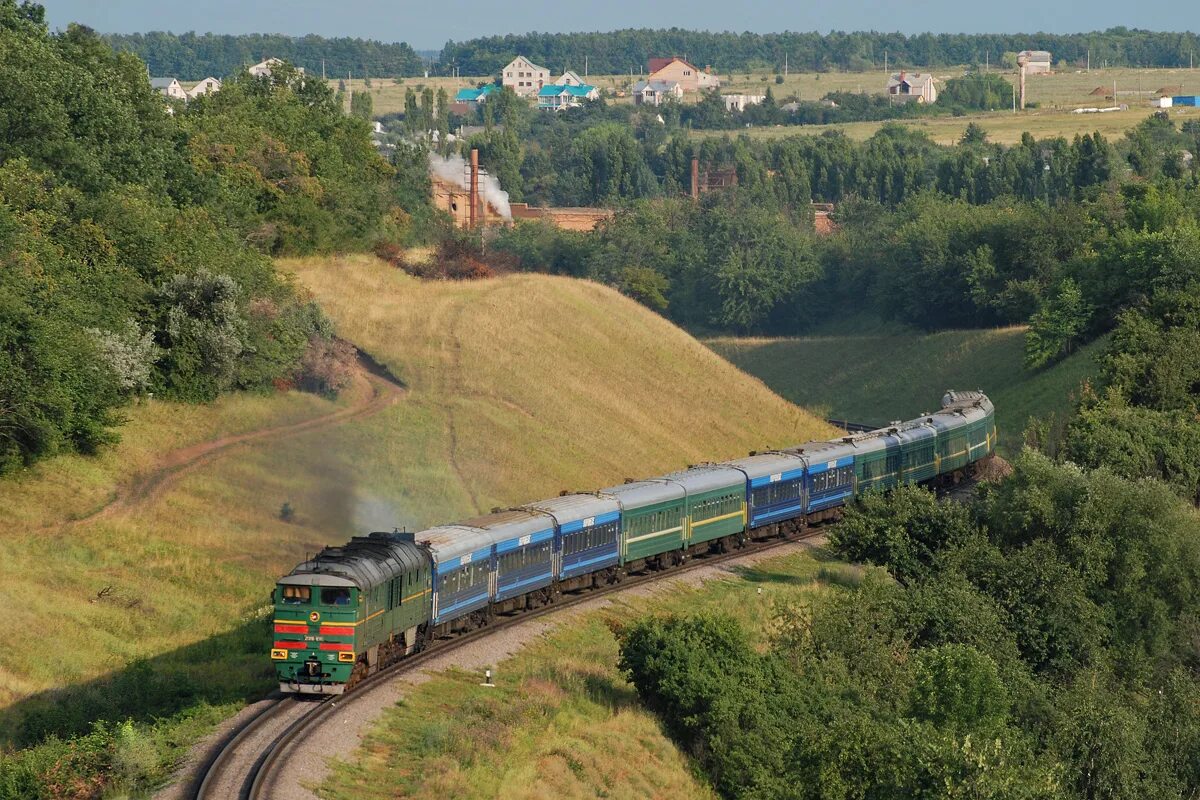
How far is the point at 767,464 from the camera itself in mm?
55656

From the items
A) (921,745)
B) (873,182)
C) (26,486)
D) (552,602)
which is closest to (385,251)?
(26,486)

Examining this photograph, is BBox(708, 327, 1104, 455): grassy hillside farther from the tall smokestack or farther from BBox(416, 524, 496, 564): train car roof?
BBox(416, 524, 496, 564): train car roof

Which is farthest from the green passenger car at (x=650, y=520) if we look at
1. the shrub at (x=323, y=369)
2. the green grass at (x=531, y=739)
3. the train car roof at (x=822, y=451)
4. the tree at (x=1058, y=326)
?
the tree at (x=1058, y=326)

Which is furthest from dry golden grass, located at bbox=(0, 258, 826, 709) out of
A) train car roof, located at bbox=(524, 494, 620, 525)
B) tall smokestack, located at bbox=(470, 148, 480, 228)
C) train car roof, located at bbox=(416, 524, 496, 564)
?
tall smokestack, located at bbox=(470, 148, 480, 228)

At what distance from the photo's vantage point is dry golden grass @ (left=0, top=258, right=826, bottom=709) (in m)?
43.8

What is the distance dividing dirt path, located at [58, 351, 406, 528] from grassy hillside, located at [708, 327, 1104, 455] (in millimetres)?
35252

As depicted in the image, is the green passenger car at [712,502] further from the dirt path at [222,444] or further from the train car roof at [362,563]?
the dirt path at [222,444]

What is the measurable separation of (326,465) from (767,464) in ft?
50.3

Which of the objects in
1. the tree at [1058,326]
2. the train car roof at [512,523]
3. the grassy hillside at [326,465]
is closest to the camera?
the grassy hillside at [326,465]

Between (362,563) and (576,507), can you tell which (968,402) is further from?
(362,563)

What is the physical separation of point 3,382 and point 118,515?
5094 mm

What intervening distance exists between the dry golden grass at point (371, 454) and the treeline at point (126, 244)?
71.8 inches

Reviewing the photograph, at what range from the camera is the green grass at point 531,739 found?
29844 millimetres

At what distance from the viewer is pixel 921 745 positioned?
107 ft
